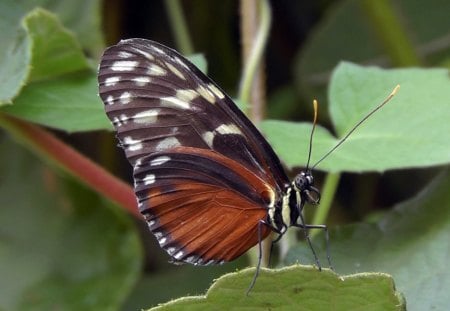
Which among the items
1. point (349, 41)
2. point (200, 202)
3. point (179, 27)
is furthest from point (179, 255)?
point (349, 41)

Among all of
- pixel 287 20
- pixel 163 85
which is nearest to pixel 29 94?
pixel 163 85

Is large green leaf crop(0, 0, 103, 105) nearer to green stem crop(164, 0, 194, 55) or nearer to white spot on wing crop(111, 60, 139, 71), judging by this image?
white spot on wing crop(111, 60, 139, 71)

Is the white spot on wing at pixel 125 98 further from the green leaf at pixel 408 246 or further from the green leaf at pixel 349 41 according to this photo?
the green leaf at pixel 349 41

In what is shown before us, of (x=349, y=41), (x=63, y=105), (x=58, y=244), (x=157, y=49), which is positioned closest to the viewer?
(x=157, y=49)

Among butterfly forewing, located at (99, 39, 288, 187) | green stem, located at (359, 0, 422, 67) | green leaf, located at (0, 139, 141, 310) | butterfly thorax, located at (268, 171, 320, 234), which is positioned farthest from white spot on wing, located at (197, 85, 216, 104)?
green stem, located at (359, 0, 422, 67)

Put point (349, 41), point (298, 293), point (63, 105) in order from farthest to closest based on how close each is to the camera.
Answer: point (349, 41) → point (63, 105) → point (298, 293)

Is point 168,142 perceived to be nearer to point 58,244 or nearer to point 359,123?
point 359,123
